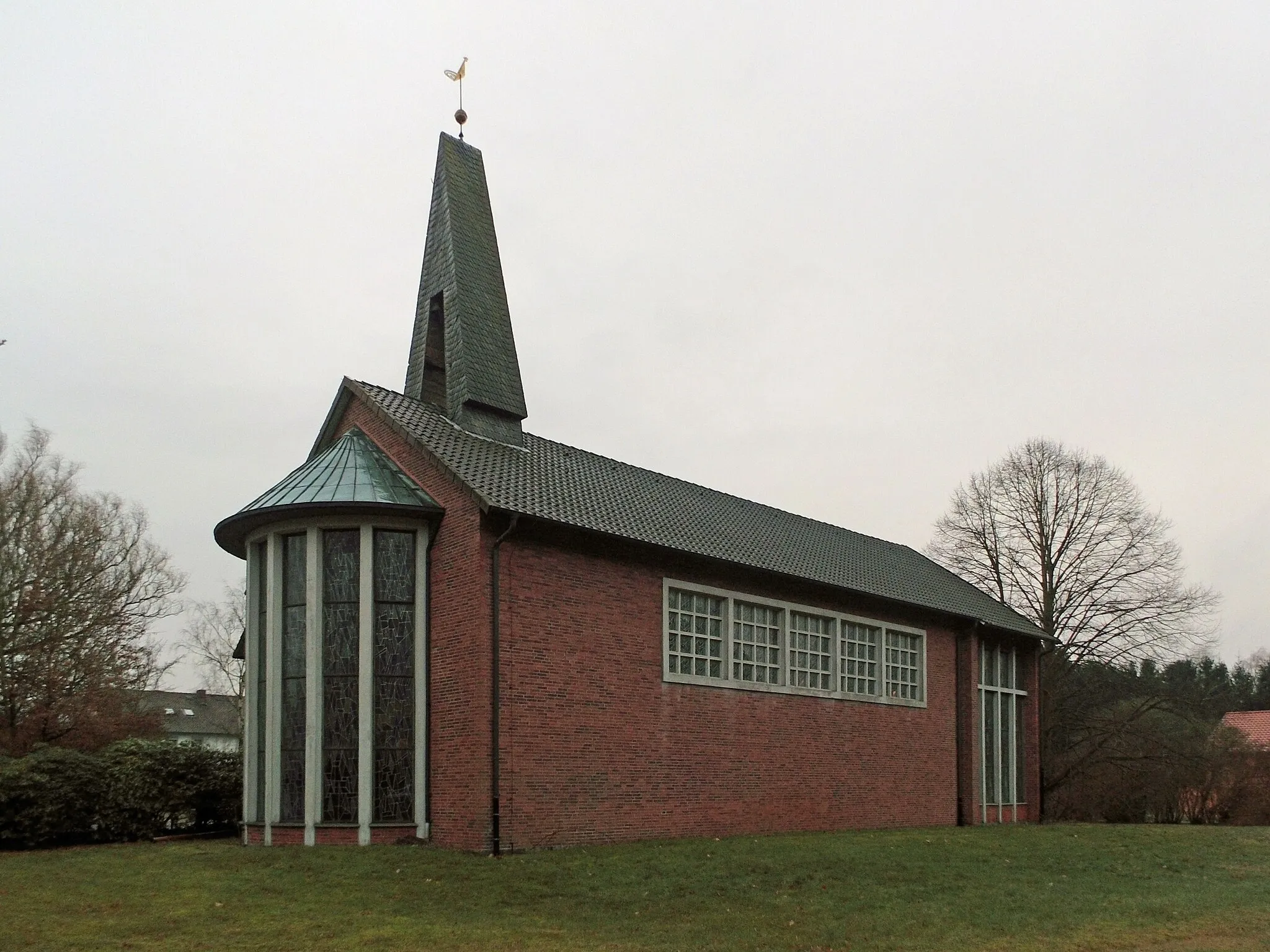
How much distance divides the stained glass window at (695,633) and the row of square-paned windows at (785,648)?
0.05 ft

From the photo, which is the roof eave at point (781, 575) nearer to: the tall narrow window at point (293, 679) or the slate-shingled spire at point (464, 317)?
the tall narrow window at point (293, 679)

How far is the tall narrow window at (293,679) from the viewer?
17.6m

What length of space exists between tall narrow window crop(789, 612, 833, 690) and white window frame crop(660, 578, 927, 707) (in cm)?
10

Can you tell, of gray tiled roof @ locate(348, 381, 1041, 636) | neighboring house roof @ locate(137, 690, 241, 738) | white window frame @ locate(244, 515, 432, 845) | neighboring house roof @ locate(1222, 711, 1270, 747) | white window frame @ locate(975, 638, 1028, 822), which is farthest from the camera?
neighboring house roof @ locate(137, 690, 241, 738)

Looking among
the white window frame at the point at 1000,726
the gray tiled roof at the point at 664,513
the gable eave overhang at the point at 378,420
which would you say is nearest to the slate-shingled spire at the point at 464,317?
the gray tiled roof at the point at 664,513

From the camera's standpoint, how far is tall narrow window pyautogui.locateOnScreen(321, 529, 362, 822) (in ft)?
56.7

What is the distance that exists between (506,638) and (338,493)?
3.36 metres

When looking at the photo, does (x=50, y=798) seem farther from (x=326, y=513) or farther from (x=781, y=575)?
(x=781, y=575)

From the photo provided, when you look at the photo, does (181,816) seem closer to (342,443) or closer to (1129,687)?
(342,443)

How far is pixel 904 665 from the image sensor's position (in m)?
26.3

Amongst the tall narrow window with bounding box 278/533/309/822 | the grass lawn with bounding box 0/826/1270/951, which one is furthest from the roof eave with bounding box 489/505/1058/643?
the grass lawn with bounding box 0/826/1270/951

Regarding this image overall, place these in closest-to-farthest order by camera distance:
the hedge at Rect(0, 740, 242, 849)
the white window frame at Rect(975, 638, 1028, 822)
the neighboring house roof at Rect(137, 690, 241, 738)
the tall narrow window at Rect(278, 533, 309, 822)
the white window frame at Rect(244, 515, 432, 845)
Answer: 1. the white window frame at Rect(244, 515, 432, 845)
2. the tall narrow window at Rect(278, 533, 309, 822)
3. the hedge at Rect(0, 740, 242, 849)
4. the white window frame at Rect(975, 638, 1028, 822)
5. the neighboring house roof at Rect(137, 690, 241, 738)

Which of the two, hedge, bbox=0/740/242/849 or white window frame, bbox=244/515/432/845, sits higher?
white window frame, bbox=244/515/432/845

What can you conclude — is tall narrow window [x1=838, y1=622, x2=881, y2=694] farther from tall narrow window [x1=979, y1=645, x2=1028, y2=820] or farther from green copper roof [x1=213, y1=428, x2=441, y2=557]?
green copper roof [x1=213, y1=428, x2=441, y2=557]
